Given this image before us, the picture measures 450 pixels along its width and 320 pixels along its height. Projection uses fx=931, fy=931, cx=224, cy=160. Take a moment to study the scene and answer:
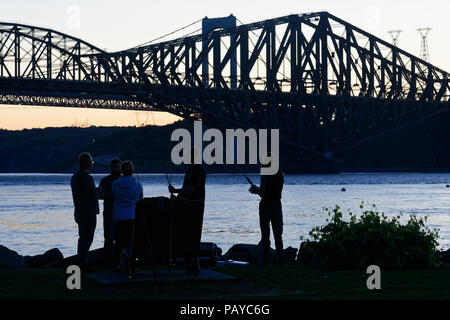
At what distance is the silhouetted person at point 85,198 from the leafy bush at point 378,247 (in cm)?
342

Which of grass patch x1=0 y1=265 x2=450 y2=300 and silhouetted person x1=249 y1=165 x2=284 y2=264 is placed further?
silhouetted person x1=249 y1=165 x2=284 y2=264

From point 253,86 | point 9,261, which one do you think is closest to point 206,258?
point 9,261

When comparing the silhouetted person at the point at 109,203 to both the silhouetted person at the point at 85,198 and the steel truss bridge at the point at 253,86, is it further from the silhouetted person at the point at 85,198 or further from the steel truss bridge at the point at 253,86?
the steel truss bridge at the point at 253,86

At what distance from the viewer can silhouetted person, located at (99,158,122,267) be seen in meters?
13.5

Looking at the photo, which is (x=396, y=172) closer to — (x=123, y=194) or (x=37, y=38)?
(x=37, y=38)

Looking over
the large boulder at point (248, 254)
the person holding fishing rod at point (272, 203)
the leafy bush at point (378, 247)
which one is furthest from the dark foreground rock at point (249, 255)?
the leafy bush at point (378, 247)

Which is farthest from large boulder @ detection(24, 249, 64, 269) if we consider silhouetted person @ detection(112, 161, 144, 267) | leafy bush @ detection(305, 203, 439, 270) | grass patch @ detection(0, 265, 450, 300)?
leafy bush @ detection(305, 203, 439, 270)

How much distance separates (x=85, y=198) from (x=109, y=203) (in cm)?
94

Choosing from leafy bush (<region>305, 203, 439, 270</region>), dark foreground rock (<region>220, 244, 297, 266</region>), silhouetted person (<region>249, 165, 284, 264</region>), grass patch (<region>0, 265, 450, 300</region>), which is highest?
silhouetted person (<region>249, 165, 284, 264</region>)

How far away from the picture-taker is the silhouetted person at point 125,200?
12242 millimetres

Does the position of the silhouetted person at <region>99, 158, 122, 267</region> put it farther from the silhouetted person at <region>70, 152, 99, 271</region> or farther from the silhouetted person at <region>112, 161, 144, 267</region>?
the silhouetted person at <region>112, 161, 144, 267</region>

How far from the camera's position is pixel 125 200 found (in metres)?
12.3

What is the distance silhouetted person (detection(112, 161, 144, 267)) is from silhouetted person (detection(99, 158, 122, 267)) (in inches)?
31.6
